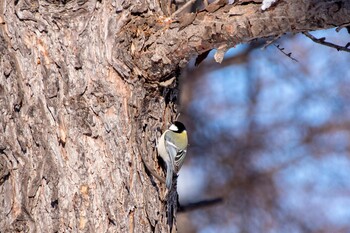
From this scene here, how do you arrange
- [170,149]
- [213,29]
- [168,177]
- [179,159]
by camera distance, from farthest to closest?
[179,159]
[170,149]
[168,177]
[213,29]

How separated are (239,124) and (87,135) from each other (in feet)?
8.73

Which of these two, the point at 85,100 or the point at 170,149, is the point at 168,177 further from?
the point at 85,100

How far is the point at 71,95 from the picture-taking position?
2.40 m

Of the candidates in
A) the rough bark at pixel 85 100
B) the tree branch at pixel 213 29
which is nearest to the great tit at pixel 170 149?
the rough bark at pixel 85 100

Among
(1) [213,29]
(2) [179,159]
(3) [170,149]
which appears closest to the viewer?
(1) [213,29]

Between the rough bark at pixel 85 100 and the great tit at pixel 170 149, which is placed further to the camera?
the great tit at pixel 170 149

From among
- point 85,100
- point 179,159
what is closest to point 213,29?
point 85,100

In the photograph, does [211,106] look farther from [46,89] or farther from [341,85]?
[46,89]

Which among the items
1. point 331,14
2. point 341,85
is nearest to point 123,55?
point 331,14

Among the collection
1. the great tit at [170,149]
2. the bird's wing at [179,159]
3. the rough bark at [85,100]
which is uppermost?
the rough bark at [85,100]

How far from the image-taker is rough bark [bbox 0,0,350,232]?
7.72ft

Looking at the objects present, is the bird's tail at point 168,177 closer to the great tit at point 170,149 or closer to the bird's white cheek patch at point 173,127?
the great tit at point 170,149

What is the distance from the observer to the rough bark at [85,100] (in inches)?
92.6

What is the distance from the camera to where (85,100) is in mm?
2408
